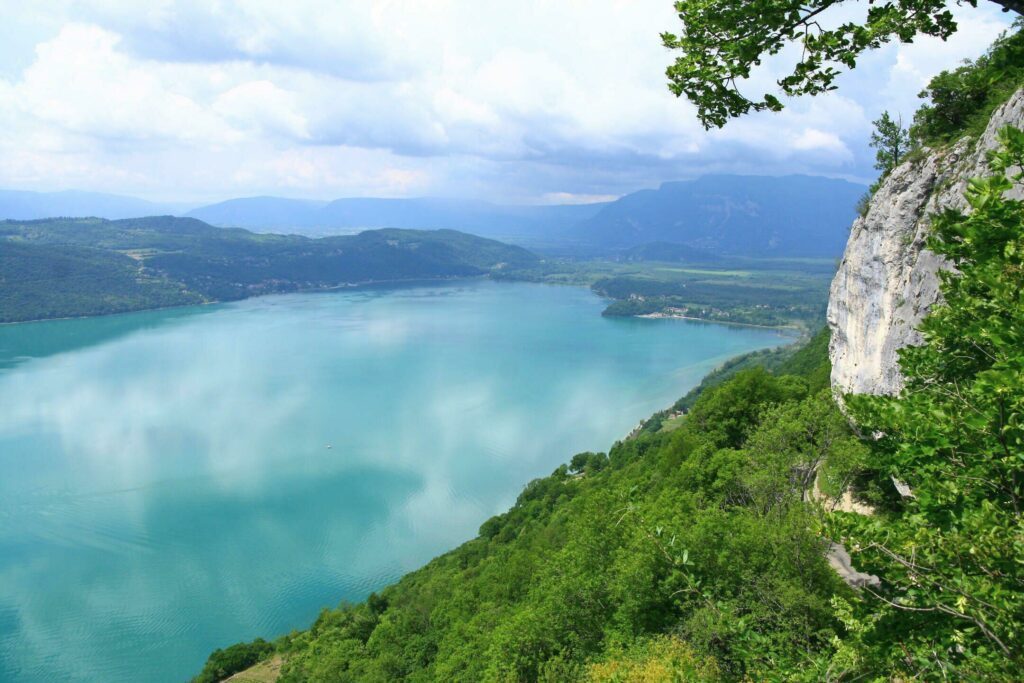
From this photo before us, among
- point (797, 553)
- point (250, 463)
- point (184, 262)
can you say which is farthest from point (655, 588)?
point (184, 262)

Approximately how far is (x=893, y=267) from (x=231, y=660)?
19784 mm

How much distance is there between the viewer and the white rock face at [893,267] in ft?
30.0

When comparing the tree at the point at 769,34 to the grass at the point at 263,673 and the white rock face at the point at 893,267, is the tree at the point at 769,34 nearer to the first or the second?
the white rock face at the point at 893,267

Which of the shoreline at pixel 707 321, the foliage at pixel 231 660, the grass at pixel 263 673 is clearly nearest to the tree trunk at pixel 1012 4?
the grass at pixel 263 673

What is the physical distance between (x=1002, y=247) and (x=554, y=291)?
122 metres

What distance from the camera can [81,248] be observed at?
111 m

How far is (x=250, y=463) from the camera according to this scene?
31.8 metres

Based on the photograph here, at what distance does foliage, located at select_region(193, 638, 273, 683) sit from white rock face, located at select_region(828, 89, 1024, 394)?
1775 cm

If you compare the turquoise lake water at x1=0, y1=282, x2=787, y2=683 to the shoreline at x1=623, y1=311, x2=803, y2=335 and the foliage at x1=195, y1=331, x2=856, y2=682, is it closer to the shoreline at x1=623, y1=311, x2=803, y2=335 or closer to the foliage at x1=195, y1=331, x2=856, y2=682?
the foliage at x1=195, y1=331, x2=856, y2=682

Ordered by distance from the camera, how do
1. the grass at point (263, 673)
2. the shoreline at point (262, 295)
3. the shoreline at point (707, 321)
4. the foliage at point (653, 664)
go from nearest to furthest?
1. the foliage at point (653, 664)
2. the grass at point (263, 673)
3. the shoreline at point (262, 295)
4. the shoreline at point (707, 321)

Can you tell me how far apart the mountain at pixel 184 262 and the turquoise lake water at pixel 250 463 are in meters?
24.3

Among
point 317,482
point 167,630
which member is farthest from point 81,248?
point 167,630

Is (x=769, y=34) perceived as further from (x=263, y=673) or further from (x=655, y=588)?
(x=263, y=673)

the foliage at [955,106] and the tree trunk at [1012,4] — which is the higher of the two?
the foliage at [955,106]
